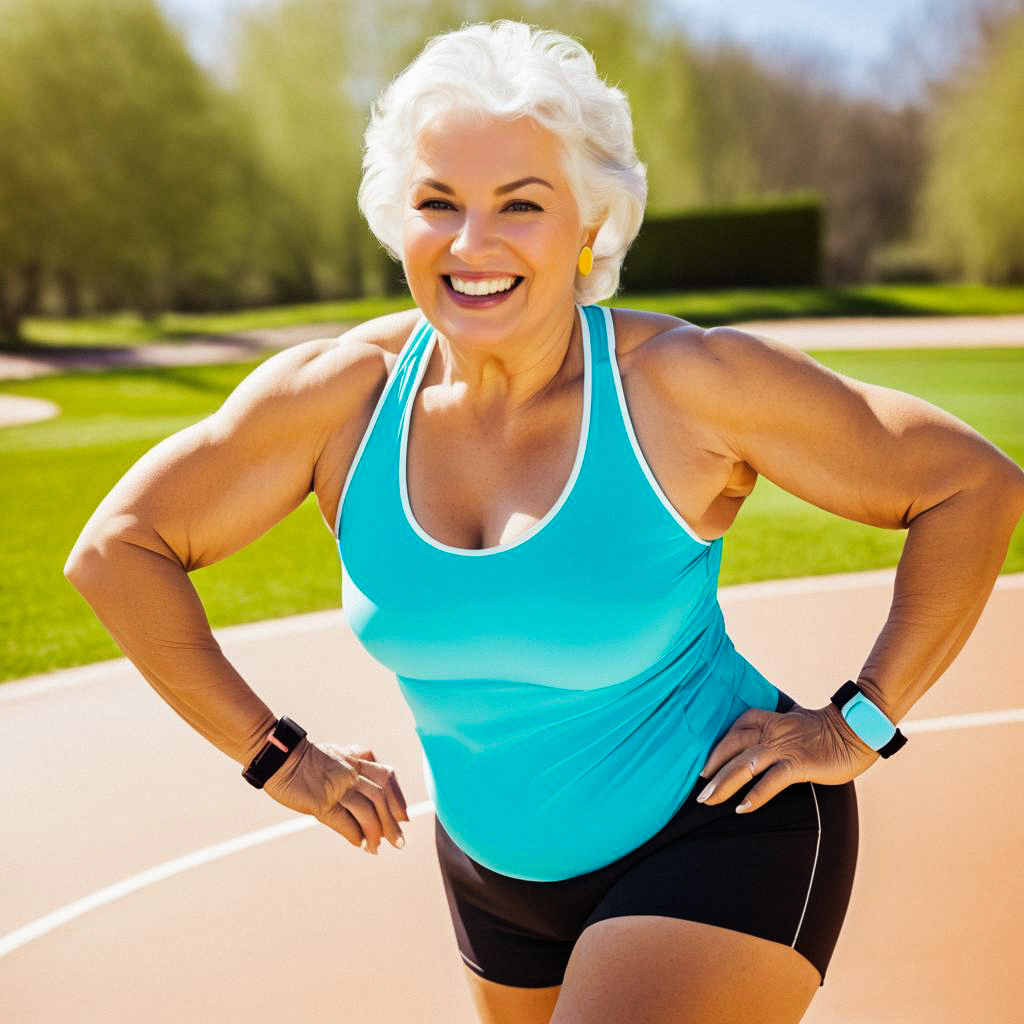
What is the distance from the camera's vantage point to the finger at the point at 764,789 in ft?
6.93

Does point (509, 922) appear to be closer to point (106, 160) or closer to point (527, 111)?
point (527, 111)

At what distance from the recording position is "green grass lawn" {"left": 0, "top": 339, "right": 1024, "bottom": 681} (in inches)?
327

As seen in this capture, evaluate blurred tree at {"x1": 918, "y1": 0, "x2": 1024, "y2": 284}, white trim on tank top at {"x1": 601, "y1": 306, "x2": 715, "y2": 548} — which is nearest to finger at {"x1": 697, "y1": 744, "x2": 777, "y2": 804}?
white trim on tank top at {"x1": 601, "y1": 306, "x2": 715, "y2": 548}

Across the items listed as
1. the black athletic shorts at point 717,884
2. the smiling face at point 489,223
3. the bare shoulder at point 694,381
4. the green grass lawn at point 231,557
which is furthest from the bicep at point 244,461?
the green grass lawn at point 231,557

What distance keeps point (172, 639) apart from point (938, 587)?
4.18ft

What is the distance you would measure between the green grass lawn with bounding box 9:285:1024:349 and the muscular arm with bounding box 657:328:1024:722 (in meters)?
24.1

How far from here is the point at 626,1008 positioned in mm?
1882

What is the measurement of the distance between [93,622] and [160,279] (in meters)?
25.4

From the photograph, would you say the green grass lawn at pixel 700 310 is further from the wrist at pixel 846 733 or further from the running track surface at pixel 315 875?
the wrist at pixel 846 733

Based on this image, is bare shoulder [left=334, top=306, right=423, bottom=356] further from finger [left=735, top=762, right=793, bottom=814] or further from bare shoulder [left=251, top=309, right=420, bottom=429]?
finger [left=735, top=762, right=793, bottom=814]

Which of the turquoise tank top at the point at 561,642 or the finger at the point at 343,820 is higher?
the turquoise tank top at the point at 561,642

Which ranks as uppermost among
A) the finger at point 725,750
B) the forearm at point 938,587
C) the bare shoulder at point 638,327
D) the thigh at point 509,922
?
the bare shoulder at point 638,327

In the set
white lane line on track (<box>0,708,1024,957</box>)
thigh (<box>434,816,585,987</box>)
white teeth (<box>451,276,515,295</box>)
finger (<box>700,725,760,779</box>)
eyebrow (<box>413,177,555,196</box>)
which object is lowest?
white lane line on track (<box>0,708,1024,957</box>)

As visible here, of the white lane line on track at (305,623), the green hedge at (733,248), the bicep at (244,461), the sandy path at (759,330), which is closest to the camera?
the bicep at (244,461)
